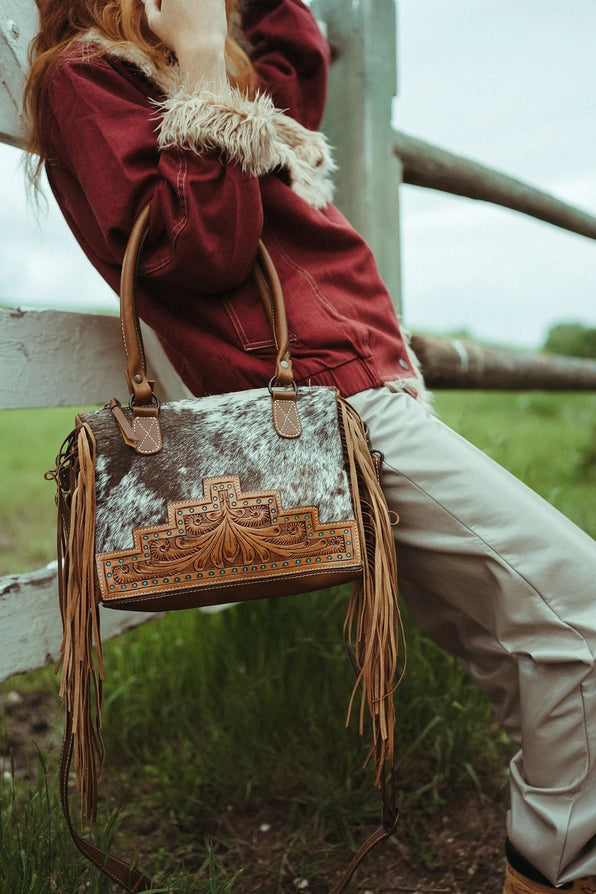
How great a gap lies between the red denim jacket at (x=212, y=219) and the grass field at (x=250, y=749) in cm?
78

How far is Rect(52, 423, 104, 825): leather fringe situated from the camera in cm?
102

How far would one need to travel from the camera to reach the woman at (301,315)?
1.09 m

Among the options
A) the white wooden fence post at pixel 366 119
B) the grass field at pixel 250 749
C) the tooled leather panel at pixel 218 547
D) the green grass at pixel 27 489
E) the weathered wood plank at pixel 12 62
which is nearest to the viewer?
the tooled leather panel at pixel 218 547

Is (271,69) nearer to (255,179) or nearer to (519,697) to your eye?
(255,179)

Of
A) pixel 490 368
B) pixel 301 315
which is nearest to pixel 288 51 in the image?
pixel 301 315

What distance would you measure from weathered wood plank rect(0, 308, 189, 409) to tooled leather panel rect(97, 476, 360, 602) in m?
0.51

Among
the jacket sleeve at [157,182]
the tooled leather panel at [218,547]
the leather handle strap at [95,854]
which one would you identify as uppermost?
the jacket sleeve at [157,182]

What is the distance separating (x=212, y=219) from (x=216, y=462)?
14.5 inches

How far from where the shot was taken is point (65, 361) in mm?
→ 1434

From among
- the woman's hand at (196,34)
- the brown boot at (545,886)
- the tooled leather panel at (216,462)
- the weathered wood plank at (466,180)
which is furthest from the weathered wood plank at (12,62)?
the brown boot at (545,886)

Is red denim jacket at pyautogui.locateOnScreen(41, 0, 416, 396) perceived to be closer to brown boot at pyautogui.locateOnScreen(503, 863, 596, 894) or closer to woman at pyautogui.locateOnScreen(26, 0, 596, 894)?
woman at pyautogui.locateOnScreen(26, 0, 596, 894)

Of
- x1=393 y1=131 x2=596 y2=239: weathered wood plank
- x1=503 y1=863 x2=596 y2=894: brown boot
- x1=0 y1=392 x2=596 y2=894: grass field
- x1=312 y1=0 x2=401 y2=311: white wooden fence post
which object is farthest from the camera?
x1=393 y1=131 x2=596 y2=239: weathered wood plank

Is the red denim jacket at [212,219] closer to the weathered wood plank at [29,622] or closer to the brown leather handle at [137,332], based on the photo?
the brown leather handle at [137,332]

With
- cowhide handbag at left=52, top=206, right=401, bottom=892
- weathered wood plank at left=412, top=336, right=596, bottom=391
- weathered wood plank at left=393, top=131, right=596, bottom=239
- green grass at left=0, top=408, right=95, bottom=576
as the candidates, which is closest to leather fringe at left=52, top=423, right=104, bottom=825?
cowhide handbag at left=52, top=206, right=401, bottom=892
